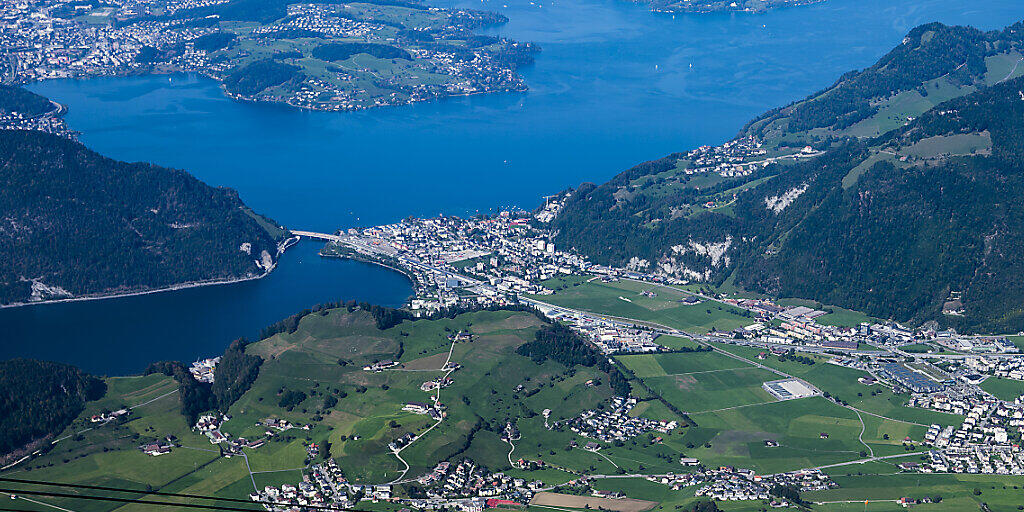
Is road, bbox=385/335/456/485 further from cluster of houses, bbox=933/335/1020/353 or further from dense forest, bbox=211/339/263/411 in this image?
cluster of houses, bbox=933/335/1020/353

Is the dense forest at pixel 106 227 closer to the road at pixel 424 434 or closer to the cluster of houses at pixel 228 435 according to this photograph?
the road at pixel 424 434

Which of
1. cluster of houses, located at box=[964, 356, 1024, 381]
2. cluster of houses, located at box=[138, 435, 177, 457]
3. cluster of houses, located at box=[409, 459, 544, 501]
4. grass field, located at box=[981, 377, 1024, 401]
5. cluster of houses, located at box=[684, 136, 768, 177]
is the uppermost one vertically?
cluster of houses, located at box=[684, 136, 768, 177]

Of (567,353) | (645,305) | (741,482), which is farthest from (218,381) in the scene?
(645,305)

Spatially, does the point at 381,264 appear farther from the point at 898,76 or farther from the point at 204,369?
the point at 898,76

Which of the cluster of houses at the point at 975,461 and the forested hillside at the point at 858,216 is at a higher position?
the forested hillside at the point at 858,216

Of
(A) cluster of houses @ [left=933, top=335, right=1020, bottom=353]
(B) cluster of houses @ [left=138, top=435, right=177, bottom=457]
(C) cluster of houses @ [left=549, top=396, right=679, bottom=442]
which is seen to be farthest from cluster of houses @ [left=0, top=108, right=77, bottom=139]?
(A) cluster of houses @ [left=933, top=335, right=1020, bottom=353]

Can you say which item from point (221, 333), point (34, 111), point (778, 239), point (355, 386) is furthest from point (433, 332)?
point (34, 111)


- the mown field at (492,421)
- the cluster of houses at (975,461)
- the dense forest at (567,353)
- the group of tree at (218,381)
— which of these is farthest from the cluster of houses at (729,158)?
the group of tree at (218,381)
